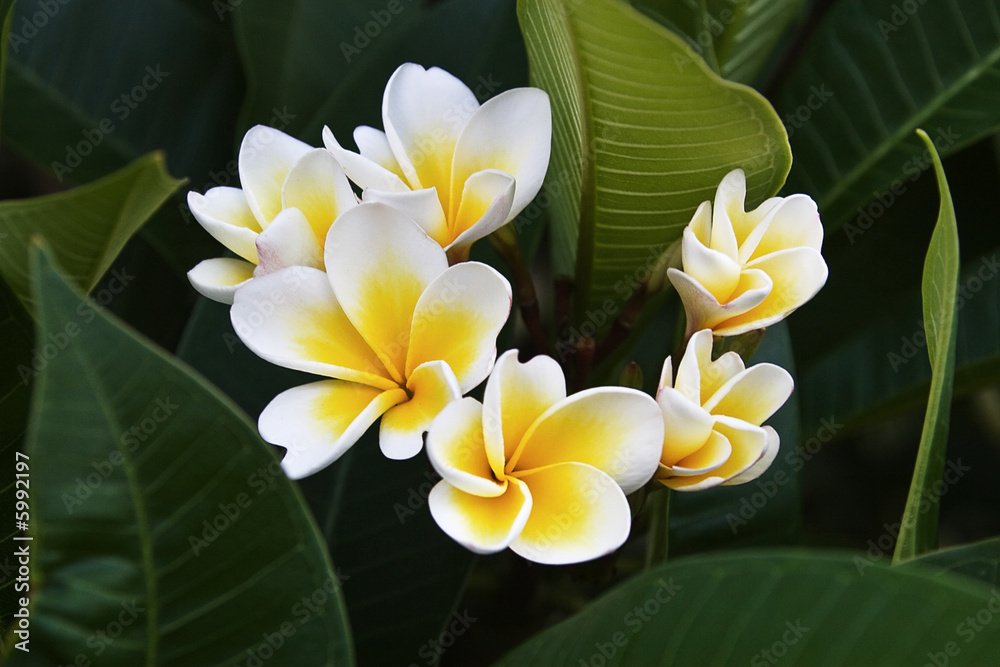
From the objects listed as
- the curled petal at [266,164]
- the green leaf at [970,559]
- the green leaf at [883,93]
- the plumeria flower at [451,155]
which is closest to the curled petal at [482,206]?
the plumeria flower at [451,155]

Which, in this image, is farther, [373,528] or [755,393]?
[373,528]

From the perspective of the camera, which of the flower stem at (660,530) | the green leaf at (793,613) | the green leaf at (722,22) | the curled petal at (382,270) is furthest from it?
the green leaf at (722,22)

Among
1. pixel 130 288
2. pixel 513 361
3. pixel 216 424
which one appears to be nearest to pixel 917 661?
pixel 513 361

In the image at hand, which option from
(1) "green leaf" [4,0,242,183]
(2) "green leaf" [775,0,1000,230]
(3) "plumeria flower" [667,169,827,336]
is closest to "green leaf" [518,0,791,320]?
(3) "plumeria flower" [667,169,827,336]

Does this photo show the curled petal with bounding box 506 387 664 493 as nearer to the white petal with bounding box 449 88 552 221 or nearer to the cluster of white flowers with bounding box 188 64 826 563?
the cluster of white flowers with bounding box 188 64 826 563

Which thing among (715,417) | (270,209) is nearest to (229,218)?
(270,209)

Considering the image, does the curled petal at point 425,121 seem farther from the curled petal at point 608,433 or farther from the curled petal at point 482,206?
the curled petal at point 608,433

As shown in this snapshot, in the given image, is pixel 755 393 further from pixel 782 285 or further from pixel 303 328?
pixel 303 328

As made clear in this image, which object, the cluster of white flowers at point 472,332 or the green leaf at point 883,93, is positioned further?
the green leaf at point 883,93
